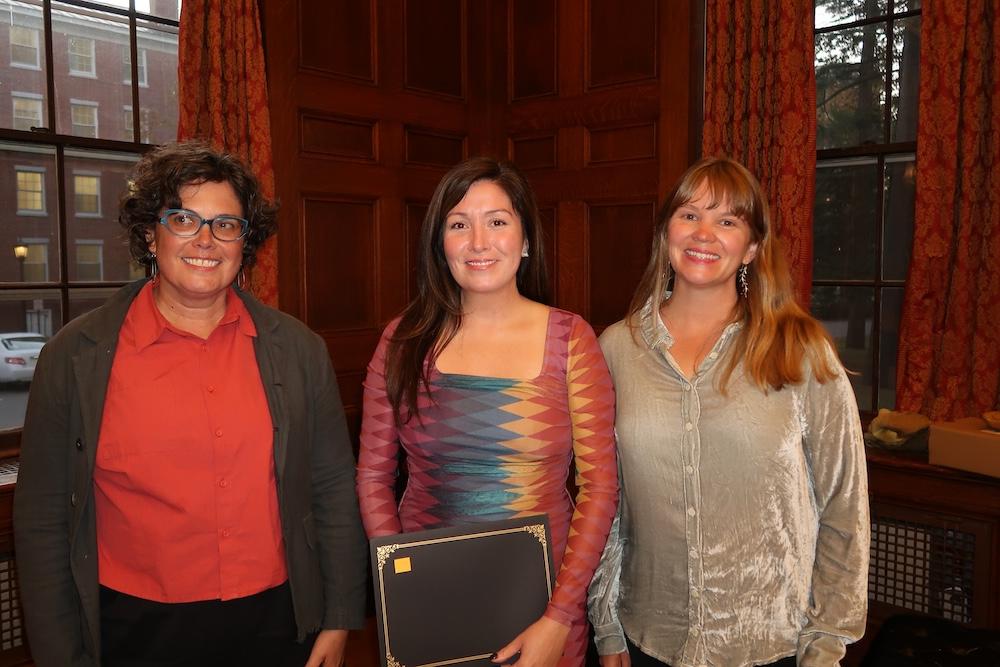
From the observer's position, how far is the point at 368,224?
417cm

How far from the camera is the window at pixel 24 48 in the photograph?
118 inches

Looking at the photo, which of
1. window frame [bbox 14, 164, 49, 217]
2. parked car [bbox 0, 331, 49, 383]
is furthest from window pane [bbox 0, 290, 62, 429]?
window frame [bbox 14, 164, 49, 217]

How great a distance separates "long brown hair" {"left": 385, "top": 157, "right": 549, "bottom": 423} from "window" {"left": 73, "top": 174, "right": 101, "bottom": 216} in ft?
7.00

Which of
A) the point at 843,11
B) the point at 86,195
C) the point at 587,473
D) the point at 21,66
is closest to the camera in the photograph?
the point at 587,473

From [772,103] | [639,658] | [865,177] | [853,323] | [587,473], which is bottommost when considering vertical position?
[639,658]

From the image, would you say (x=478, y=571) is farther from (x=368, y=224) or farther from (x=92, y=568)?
(x=368, y=224)

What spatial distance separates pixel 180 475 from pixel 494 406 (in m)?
0.59

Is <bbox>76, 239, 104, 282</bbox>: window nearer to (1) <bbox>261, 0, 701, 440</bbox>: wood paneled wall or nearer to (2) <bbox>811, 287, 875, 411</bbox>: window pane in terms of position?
(1) <bbox>261, 0, 701, 440</bbox>: wood paneled wall

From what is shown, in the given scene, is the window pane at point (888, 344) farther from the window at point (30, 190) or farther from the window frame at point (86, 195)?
the window at point (30, 190)

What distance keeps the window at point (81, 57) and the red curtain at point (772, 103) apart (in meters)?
2.66

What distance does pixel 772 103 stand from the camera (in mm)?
3592

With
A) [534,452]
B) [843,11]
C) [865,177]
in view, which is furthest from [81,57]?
[865,177]

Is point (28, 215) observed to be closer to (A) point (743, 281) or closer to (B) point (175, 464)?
(B) point (175, 464)

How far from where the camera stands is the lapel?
5.03ft
